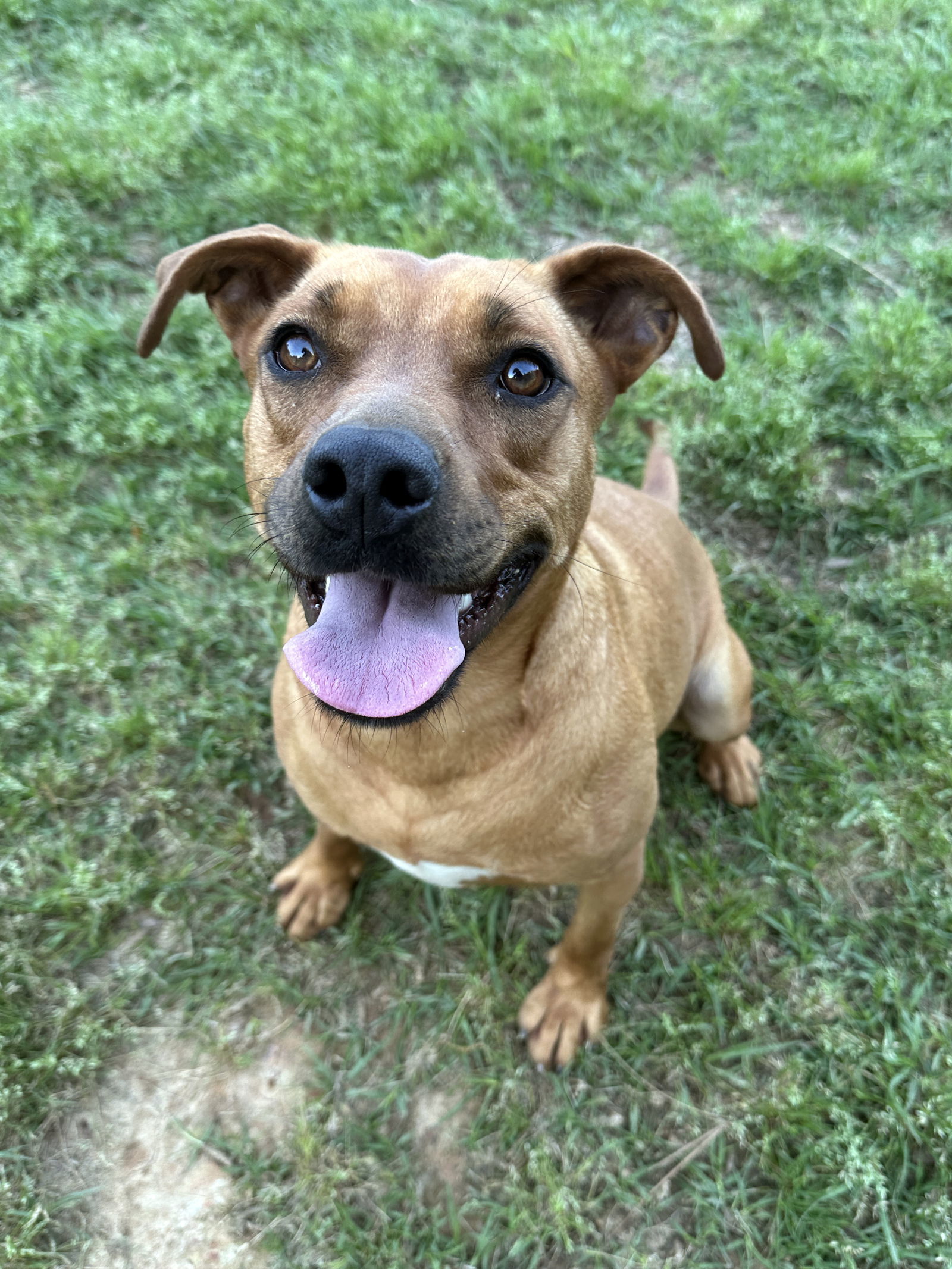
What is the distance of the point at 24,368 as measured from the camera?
4398 millimetres

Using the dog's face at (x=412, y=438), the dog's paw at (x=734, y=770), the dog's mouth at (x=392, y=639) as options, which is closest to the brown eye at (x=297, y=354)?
the dog's face at (x=412, y=438)

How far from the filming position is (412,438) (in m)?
1.82

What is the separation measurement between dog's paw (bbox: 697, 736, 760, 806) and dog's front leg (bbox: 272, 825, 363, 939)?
1609mm

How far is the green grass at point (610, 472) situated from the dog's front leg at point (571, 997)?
107mm

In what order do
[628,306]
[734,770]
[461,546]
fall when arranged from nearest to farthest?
1. [461,546]
2. [628,306]
3. [734,770]

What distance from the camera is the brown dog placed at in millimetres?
1922

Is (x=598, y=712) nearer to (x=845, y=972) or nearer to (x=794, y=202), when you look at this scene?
(x=845, y=972)

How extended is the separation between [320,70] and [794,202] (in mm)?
3040

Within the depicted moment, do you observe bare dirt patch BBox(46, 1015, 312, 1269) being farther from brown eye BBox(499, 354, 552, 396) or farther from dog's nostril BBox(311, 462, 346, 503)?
brown eye BBox(499, 354, 552, 396)

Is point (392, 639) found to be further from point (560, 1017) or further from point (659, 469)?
point (659, 469)

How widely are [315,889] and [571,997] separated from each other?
3.54ft

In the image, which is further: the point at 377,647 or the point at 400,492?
the point at 377,647

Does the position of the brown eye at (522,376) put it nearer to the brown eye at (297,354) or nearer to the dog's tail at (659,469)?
the brown eye at (297,354)

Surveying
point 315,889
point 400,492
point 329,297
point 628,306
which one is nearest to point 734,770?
point 315,889
